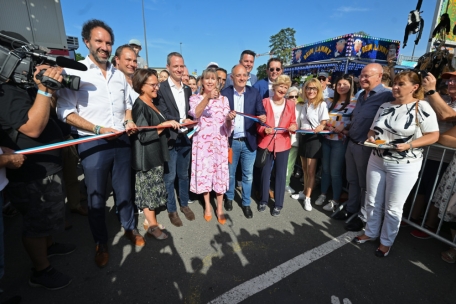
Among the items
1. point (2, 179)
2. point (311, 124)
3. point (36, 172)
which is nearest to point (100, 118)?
point (36, 172)

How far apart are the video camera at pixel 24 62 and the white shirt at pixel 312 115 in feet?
11.0

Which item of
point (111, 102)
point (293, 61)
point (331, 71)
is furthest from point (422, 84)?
point (293, 61)

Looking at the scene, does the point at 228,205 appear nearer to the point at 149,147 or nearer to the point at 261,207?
the point at 261,207

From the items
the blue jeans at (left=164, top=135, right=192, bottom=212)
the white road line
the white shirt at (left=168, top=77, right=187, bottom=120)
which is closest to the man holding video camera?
the blue jeans at (left=164, top=135, right=192, bottom=212)

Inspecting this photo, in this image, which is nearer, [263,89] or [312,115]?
[312,115]

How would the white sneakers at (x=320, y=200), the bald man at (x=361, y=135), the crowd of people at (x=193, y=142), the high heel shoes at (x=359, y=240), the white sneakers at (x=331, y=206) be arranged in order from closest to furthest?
1. the crowd of people at (x=193, y=142)
2. the high heel shoes at (x=359, y=240)
3. the bald man at (x=361, y=135)
4. the white sneakers at (x=331, y=206)
5. the white sneakers at (x=320, y=200)

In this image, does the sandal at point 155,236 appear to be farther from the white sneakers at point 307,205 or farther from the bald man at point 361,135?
the bald man at point 361,135

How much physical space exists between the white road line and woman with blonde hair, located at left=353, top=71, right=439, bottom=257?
1.73 feet

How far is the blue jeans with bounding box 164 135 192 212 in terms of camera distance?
3.26 meters


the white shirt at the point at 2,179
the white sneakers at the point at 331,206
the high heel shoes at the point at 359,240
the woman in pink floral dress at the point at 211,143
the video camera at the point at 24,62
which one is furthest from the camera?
the white sneakers at the point at 331,206

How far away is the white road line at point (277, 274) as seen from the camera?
216cm

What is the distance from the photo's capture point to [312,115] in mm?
3842

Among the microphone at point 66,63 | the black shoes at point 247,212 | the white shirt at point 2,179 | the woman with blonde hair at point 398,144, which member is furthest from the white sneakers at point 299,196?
the white shirt at point 2,179

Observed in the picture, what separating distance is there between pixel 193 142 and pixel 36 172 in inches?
70.3
